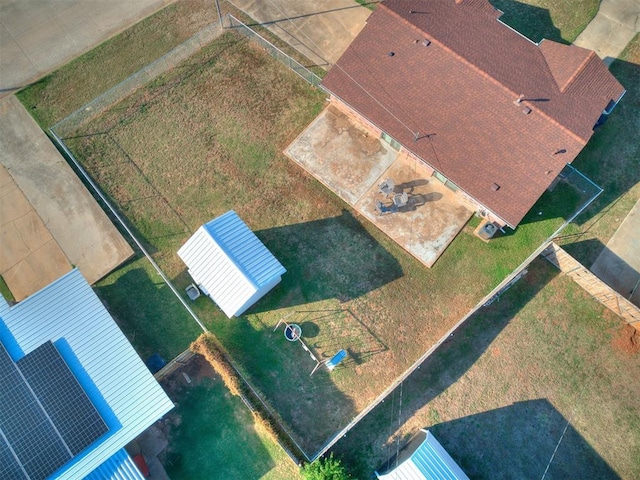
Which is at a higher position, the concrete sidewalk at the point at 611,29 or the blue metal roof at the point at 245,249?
the blue metal roof at the point at 245,249

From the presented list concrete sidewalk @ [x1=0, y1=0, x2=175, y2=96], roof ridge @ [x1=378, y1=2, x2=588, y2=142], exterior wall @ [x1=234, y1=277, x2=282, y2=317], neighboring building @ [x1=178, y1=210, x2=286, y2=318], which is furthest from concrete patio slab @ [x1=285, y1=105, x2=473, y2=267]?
concrete sidewalk @ [x1=0, y1=0, x2=175, y2=96]

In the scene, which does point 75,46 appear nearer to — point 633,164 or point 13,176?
point 13,176

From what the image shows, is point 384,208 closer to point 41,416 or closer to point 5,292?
point 41,416

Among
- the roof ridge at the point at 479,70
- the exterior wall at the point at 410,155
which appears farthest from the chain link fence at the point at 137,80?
the roof ridge at the point at 479,70

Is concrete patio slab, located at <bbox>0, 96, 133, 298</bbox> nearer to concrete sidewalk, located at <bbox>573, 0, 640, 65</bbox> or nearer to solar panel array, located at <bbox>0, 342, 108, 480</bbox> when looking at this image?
solar panel array, located at <bbox>0, 342, 108, 480</bbox>

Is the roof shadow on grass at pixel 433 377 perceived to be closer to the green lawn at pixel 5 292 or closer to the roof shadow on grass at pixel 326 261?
the roof shadow on grass at pixel 326 261

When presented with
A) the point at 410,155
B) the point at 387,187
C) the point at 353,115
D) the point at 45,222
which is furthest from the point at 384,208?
the point at 45,222
